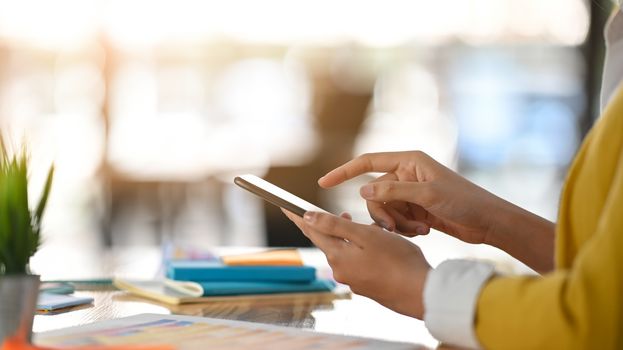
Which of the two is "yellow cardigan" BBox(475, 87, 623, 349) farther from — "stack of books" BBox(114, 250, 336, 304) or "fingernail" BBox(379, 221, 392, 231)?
"stack of books" BBox(114, 250, 336, 304)

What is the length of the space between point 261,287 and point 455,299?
0.57m

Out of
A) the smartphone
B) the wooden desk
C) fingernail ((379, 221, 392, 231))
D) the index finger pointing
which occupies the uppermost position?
the index finger pointing

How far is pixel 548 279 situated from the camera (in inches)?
30.7

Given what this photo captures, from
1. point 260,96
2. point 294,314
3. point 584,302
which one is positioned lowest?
point 294,314

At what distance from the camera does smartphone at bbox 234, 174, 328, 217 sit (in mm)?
1032

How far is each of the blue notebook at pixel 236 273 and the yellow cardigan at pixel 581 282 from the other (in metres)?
0.61

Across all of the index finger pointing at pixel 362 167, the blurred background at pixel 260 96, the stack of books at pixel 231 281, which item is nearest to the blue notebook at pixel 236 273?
the stack of books at pixel 231 281

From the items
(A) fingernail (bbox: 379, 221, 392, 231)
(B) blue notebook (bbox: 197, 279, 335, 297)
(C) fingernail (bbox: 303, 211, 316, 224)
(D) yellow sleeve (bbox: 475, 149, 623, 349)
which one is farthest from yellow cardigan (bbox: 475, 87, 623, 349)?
(B) blue notebook (bbox: 197, 279, 335, 297)

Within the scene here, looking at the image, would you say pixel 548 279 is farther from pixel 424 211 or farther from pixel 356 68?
pixel 356 68

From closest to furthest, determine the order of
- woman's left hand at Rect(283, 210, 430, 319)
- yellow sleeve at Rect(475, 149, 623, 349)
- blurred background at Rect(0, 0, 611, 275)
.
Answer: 1. yellow sleeve at Rect(475, 149, 623, 349)
2. woman's left hand at Rect(283, 210, 430, 319)
3. blurred background at Rect(0, 0, 611, 275)

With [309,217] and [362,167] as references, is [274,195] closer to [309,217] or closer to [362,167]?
[309,217]

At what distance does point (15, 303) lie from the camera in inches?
30.4

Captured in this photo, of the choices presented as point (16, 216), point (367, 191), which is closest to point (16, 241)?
point (16, 216)

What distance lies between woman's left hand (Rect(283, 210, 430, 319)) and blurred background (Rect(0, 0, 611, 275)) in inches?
161
